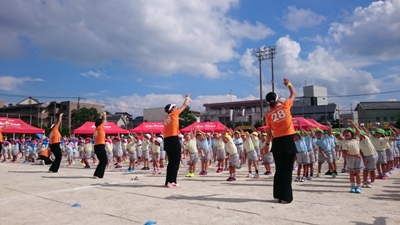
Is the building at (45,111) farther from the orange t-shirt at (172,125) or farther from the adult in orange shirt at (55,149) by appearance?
the orange t-shirt at (172,125)

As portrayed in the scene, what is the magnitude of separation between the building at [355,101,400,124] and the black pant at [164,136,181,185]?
55.1 m

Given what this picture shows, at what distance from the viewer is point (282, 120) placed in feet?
21.4

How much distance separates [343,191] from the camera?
813 cm

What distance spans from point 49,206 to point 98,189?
2.09 m

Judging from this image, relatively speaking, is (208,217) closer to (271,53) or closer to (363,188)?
(363,188)

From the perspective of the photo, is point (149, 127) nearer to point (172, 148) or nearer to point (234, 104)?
point (172, 148)

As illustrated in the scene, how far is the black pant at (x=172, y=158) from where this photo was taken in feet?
28.7

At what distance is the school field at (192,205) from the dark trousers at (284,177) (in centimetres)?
21

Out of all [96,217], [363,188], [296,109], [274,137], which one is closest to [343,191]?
[363,188]

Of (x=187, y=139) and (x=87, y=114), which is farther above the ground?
(x=87, y=114)

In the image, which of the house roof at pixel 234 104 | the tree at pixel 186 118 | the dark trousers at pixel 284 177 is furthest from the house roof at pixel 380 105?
the dark trousers at pixel 284 177

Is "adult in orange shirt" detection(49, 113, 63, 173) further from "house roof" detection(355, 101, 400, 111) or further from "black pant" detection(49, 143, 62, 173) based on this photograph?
"house roof" detection(355, 101, 400, 111)

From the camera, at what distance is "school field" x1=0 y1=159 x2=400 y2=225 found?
16.8 ft

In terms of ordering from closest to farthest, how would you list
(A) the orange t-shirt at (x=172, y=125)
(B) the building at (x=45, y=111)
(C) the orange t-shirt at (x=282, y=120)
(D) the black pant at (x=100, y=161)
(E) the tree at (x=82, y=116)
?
(C) the orange t-shirt at (x=282, y=120), (A) the orange t-shirt at (x=172, y=125), (D) the black pant at (x=100, y=161), (E) the tree at (x=82, y=116), (B) the building at (x=45, y=111)
